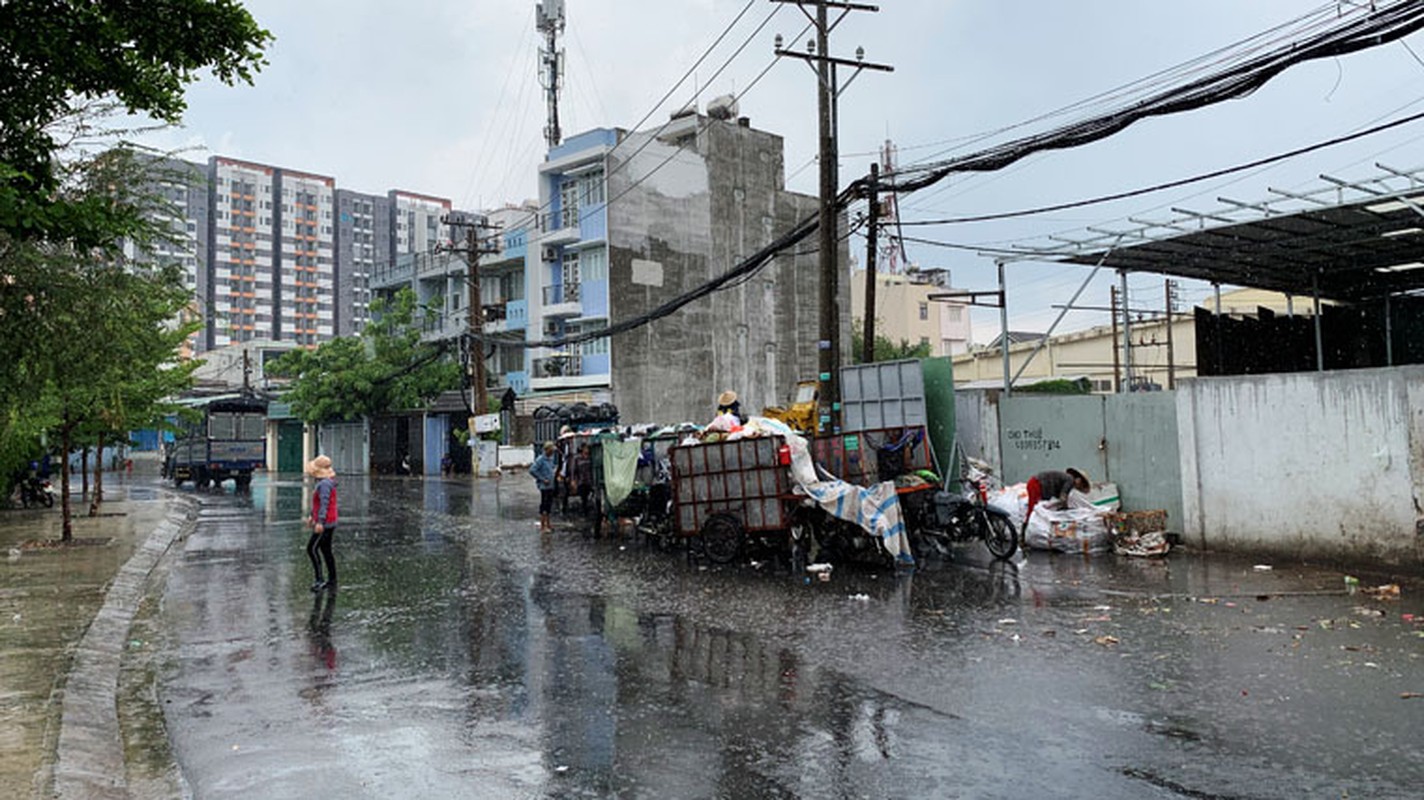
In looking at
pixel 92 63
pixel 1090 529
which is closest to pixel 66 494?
pixel 92 63

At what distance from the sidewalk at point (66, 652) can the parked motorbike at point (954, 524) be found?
896 cm

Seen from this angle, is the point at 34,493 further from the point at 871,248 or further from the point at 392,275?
the point at 392,275

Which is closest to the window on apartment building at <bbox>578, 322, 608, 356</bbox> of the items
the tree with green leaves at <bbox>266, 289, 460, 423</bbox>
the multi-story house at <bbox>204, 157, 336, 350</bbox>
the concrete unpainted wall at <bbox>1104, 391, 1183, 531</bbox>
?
the tree with green leaves at <bbox>266, 289, 460, 423</bbox>

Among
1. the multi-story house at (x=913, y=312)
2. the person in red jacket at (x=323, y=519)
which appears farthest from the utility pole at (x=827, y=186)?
the multi-story house at (x=913, y=312)

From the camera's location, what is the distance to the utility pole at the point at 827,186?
642 inches

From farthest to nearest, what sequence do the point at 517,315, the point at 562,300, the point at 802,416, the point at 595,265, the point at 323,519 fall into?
the point at 517,315 → the point at 562,300 → the point at 595,265 → the point at 802,416 → the point at 323,519

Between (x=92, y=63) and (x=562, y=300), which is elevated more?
(x=562, y=300)

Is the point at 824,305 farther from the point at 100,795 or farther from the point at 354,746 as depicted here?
the point at 100,795

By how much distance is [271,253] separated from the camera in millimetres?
125188

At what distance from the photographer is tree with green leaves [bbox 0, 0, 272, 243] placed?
558 centimetres

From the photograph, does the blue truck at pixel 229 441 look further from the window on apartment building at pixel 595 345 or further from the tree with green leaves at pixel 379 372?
the window on apartment building at pixel 595 345

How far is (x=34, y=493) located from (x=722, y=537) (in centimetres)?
2278

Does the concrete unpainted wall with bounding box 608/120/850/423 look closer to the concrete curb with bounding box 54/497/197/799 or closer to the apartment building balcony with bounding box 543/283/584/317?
the apartment building balcony with bounding box 543/283/584/317

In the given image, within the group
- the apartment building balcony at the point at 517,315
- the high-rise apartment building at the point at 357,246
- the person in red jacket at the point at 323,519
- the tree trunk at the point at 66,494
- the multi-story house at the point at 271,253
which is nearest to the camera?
the person in red jacket at the point at 323,519
